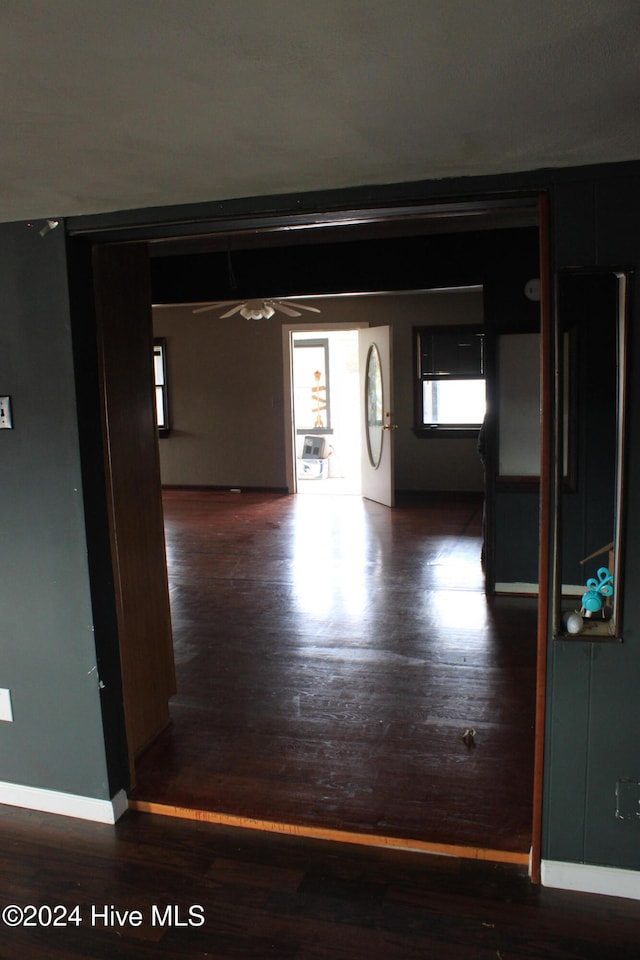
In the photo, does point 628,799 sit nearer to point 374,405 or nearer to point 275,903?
point 275,903

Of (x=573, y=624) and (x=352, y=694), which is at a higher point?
(x=573, y=624)

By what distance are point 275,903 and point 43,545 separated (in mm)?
1475

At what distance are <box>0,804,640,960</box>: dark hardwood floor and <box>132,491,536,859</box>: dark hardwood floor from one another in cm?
15

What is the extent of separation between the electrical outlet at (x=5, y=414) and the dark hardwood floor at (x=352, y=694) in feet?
5.02

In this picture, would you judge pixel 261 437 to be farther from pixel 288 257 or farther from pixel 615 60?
pixel 615 60

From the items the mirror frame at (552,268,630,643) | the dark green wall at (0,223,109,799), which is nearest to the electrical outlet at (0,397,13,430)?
the dark green wall at (0,223,109,799)

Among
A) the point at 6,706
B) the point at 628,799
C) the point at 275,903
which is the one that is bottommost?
the point at 275,903

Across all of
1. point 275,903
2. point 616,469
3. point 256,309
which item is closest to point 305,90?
point 616,469

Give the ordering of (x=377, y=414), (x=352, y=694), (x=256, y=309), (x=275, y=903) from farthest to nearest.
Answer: (x=377, y=414) < (x=256, y=309) < (x=352, y=694) < (x=275, y=903)

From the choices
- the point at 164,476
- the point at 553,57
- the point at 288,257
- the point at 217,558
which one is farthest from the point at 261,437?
the point at 553,57

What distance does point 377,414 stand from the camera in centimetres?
861

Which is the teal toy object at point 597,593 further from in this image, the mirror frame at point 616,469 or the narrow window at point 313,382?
the narrow window at point 313,382

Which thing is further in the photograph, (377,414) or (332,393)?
(332,393)

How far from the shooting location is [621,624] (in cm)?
218
